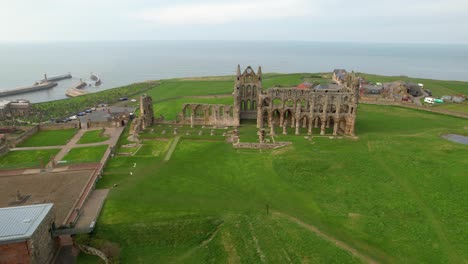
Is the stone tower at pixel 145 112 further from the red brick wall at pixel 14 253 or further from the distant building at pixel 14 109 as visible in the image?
the distant building at pixel 14 109

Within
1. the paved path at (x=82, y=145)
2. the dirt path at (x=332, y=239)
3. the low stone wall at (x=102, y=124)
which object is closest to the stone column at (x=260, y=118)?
the paved path at (x=82, y=145)

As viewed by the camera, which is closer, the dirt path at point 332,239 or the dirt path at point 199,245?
the dirt path at point 332,239

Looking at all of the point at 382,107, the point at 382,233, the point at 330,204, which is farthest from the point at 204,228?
the point at 382,107

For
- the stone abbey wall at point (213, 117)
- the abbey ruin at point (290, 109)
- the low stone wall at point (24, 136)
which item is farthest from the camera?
the stone abbey wall at point (213, 117)

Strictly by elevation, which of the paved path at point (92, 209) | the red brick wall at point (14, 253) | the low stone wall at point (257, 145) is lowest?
the paved path at point (92, 209)

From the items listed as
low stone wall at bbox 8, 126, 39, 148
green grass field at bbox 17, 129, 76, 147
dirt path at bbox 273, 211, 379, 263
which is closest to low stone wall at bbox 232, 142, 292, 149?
dirt path at bbox 273, 211, 379, 263

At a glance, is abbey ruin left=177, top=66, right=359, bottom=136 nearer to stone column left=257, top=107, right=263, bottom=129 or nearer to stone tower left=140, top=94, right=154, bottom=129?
stone column left=257, top=107, right=263, bottom=129

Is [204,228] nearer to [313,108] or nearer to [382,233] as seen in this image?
[382,233]
